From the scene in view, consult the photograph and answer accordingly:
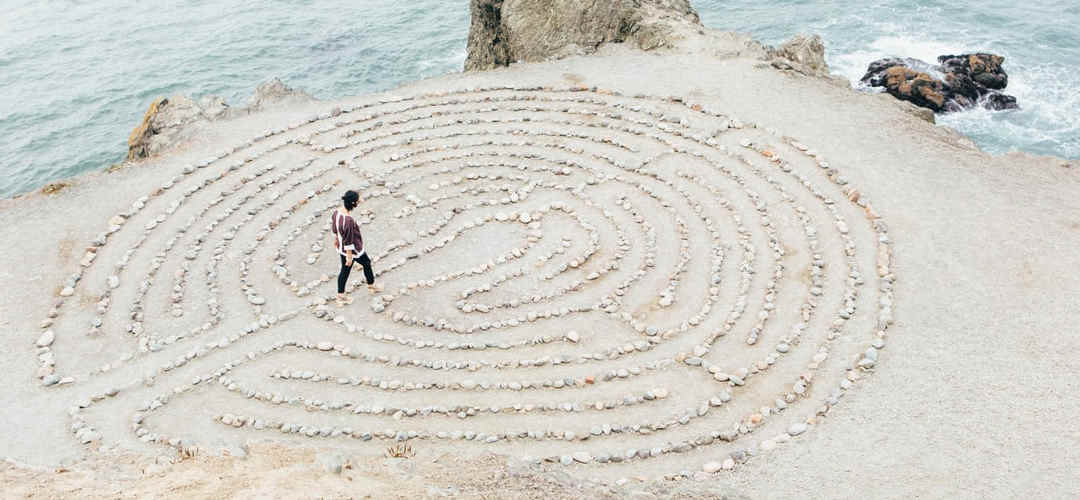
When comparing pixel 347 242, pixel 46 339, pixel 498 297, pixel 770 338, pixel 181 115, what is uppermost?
pixel 181 115

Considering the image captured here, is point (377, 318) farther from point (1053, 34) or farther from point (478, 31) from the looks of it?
point (1053, 34)

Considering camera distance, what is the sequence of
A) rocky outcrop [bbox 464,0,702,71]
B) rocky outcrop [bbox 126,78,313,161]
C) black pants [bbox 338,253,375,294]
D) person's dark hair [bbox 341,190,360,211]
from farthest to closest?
rocky outcrop [bbox 464,0,702,71], rocky outcrop [bbox 126,78,313,161], black pants [bbox 338,253,375,294], person's dark hair [bbox 341,190,360,211]

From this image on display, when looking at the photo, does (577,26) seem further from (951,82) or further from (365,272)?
(951,82)

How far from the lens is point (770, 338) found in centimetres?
1335

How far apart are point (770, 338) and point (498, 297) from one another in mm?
5101

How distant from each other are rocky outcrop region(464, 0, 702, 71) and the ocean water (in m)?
9.24

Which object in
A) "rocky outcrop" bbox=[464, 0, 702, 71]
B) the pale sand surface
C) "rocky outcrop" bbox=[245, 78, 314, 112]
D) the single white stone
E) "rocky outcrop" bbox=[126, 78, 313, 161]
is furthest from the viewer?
"rocky outcrop" bbox=[464, 0, 702, 71]

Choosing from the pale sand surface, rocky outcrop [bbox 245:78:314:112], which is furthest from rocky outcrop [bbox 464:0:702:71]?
rocky outcrop [bbox 245:78:314:112]

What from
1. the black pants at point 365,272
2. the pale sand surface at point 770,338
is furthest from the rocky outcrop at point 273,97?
the black pants at point 365,272

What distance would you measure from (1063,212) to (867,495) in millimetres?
9500

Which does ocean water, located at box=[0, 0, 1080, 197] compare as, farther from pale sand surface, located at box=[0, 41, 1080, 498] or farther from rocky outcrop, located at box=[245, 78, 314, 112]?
pale sand surface, located at box=[0, 41, 1080, 498]

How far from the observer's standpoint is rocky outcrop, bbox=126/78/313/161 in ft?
67.6

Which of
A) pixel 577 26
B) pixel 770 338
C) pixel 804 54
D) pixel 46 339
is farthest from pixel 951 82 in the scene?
pixel 46 339

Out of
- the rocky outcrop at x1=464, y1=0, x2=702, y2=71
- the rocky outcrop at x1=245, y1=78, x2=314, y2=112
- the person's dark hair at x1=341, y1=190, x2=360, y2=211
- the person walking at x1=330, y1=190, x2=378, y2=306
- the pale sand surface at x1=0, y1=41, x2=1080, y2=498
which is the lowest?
the pale sand surface at x1=0, y1=41, x2=1080, y2=498
